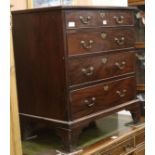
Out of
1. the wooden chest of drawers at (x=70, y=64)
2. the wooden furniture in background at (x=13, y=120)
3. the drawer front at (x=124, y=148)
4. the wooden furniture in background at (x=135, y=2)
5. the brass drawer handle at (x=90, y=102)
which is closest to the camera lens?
the wooden furniture in background at (x=13, y=120)

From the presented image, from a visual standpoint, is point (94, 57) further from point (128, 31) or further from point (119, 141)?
point (119, 141)

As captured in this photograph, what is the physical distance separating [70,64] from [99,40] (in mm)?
294

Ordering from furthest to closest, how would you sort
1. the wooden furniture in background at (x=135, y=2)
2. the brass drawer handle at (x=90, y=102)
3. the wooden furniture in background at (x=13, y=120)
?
the wooden furniture in background at (x=135, y=2) < the brass drawer handle at (x=90, y=102) < the wooden furniture in background at (x=13, y=120)

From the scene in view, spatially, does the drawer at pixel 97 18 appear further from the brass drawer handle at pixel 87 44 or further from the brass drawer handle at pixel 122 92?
the brass drawer handle at pixel 122 92

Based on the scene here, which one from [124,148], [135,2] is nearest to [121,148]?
[124,148]

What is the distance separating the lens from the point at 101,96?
183 cm

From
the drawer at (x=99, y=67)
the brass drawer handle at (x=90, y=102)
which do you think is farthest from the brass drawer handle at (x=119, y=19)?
the brass drawer handle at (x=90, y=102)

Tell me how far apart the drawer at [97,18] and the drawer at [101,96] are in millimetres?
366

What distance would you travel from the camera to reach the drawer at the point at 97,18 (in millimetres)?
1614

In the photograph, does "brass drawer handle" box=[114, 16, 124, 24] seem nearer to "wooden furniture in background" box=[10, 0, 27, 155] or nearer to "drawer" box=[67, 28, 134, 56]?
"drawer" box=[67, 28, 134, 56]

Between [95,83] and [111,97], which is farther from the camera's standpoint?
[111,97]
